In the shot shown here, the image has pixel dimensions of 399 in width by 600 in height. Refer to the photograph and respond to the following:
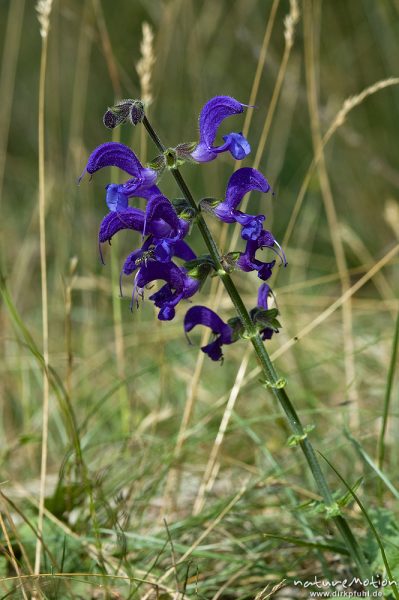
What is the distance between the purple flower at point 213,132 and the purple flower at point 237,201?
0.08 m

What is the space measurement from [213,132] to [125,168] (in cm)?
23

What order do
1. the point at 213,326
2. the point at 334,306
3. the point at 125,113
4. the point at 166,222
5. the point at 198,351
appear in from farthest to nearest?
the point at 198,351
the point at 334,306
the point at 213,326
the point at 166,222
the point at 125,113

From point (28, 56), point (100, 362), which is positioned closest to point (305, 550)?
point (100, 362)

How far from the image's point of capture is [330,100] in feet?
17.1

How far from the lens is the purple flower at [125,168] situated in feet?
5.86

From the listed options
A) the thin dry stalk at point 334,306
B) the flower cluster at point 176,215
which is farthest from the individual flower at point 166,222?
the thin dry stalk at point 334,306

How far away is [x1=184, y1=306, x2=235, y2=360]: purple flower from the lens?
6.45ft

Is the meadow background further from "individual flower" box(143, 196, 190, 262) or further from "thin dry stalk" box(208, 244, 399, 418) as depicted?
"individual flower" box(143, 196, 190, 262)

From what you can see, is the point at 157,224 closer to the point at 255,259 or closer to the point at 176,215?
the point at 176,215

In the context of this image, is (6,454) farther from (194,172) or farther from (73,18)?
(194,172)

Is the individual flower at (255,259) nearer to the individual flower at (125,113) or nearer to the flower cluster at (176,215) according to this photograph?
the flower cluster at (176,215)

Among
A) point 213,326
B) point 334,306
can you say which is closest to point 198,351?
point 334,306

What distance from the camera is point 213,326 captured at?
1.99 meters

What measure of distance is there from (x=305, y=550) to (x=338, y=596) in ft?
1.41
